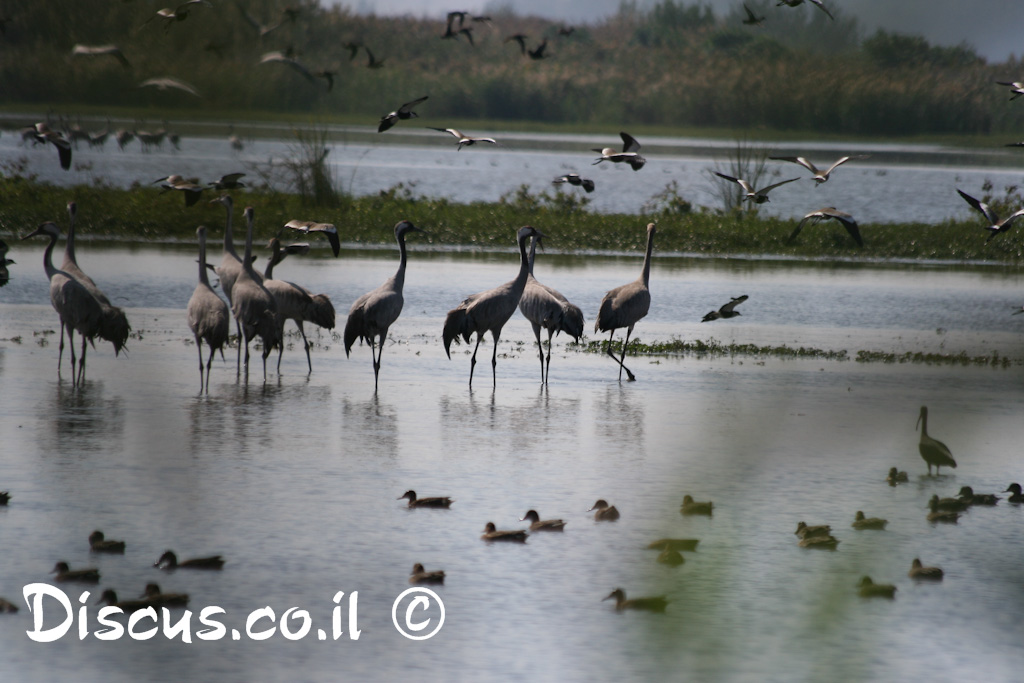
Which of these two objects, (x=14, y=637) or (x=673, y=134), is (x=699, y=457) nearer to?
(x=14, y=637)

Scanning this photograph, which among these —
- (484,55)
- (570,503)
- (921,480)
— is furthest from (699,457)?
(484,55)

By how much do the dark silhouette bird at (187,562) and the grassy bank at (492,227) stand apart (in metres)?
18.7

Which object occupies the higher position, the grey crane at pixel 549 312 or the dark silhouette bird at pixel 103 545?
the grey crane at pixel 549 312

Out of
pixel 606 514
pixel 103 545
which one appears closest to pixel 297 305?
pixel 606 514

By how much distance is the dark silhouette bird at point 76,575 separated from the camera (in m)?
5.36

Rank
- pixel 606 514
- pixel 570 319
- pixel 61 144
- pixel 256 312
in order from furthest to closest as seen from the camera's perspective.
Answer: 1. pixel 570 319
2. pixel 256 312
3. pixel 61 144
4. pixel 606 514

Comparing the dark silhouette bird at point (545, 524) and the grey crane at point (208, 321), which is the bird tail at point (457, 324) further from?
the dark silhouette bird at point (545, 524)

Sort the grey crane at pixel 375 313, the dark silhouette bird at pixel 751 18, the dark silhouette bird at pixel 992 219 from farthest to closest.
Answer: the grey crane at pixel 375 313 < the dark silhouette bird at pixel 992 219 < the dark silhouette bird at pixel 751 18

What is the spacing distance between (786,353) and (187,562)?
981 cm

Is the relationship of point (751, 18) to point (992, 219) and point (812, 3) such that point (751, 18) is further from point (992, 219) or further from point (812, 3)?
point (992, 219)

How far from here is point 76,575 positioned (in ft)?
17.6

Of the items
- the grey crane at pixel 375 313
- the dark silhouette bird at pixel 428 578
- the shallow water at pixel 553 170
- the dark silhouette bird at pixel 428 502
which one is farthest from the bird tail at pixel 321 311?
the shallow water at pixel 553 170

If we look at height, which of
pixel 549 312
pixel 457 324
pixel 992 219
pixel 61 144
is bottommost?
pixel 457 324

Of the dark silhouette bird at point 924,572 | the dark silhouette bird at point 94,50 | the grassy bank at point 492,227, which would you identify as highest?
the dark silhouette bird at point 94,50
